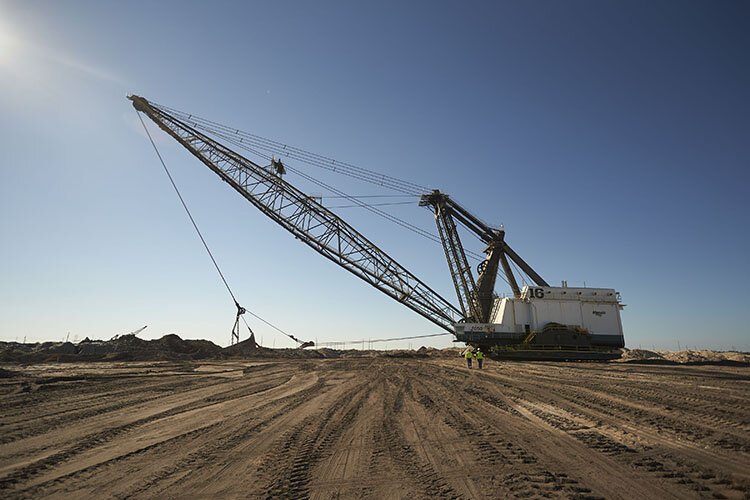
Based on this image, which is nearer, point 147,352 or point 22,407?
point 22,407

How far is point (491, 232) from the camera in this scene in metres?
29.5

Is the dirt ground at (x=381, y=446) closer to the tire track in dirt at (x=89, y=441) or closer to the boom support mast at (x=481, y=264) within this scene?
the tire track in dirt at (x=89, y=441)

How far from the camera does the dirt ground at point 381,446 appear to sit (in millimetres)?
3303

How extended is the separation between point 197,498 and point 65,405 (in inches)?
273

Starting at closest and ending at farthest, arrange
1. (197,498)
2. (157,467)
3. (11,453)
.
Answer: (197,498), (157,467), (11,453)

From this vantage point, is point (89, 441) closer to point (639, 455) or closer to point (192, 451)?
point (192, 451)

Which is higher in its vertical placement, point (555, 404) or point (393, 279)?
point (393, 279)

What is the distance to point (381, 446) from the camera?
4547mm

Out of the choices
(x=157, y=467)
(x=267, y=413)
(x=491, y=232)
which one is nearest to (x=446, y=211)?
(x=491, y=232)

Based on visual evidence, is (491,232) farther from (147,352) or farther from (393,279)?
(147,352)

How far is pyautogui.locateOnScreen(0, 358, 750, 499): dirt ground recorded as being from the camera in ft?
10.8

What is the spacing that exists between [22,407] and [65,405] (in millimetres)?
730

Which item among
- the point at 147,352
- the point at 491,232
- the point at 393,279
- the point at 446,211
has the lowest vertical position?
the point at 147,352

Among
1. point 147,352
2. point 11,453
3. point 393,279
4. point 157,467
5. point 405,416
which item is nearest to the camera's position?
point 157,467
